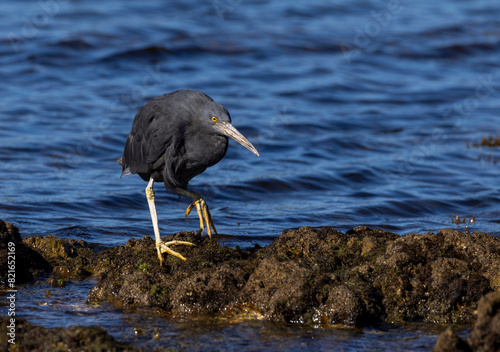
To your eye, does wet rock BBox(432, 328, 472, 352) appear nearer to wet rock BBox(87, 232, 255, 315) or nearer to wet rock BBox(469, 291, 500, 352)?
wet rock BBox(469, 291, 500, 352)

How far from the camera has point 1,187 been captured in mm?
8617

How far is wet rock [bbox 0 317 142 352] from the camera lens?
377 cm

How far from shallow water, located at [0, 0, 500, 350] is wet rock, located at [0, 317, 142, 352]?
2.38ft

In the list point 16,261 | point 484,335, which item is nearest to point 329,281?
point 484,335

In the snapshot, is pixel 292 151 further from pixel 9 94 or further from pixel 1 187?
pixel 9 94

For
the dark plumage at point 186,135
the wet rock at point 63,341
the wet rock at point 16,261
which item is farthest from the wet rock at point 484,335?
the wet rock at point 16,261

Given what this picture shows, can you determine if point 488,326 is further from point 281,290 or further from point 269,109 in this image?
point 269,109

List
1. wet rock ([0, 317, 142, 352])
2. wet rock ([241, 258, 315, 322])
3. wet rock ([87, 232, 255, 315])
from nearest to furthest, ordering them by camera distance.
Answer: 1. wet rock ([0, 317, 142, 352])
2. wet rock ([241, 258, 315, 322])
3. wet rock ([87, 232, 255, 315])

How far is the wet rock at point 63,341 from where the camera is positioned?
3.77m

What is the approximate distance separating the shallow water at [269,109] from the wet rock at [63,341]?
726 millimetres

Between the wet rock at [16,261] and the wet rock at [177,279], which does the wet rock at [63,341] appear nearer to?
the wet rock at [177,279]

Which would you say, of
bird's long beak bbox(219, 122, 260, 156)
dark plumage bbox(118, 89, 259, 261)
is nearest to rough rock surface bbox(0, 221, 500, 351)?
dark plumage bbox(118, 89, 259, 261)

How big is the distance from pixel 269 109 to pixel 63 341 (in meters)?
10.2

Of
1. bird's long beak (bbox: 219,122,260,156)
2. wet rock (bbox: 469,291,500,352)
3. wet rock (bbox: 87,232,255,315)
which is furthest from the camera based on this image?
bird's long beak (bbox: 219,122,260,156)
